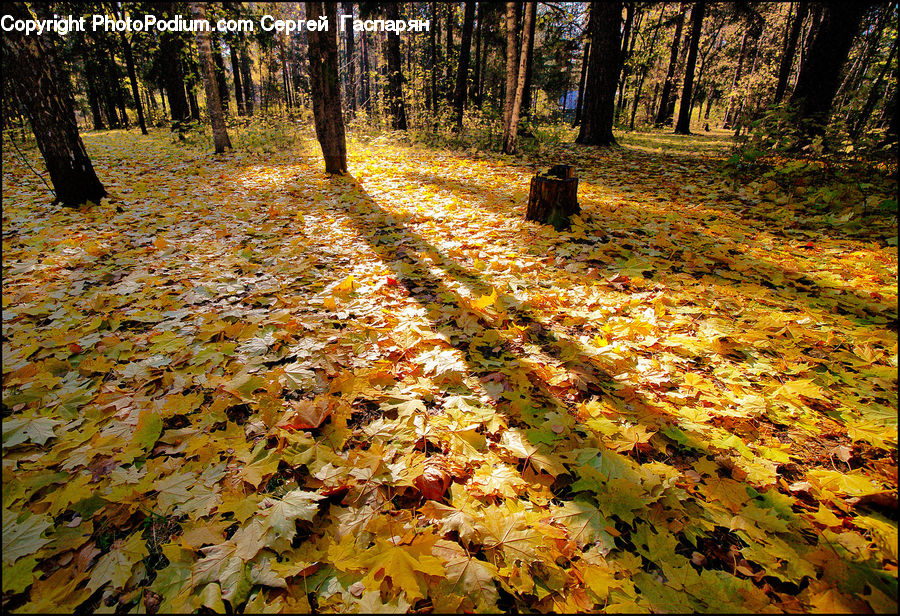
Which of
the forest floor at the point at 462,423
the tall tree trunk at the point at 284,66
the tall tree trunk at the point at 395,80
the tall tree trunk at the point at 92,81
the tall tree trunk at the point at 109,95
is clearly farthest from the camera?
the tall tree trunk at the point at 284,66

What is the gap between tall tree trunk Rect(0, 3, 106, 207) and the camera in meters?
4.50

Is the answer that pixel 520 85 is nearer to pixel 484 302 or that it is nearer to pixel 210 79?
pixel 484 302

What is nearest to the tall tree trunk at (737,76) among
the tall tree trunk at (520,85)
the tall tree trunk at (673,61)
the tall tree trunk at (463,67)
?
the tall tree trunk at (673,61)

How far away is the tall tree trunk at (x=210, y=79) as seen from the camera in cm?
767

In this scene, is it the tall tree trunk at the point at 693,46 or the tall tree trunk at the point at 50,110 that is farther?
the tall tree trunk at the point at 693,46

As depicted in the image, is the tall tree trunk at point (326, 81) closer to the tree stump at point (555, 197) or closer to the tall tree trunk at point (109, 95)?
the tree stump at point (555, 197)

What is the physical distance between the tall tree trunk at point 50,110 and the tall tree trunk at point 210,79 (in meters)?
3.72

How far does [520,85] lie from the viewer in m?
7.43

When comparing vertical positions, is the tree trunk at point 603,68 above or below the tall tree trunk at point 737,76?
below

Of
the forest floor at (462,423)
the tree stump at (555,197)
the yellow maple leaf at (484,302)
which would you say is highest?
the tree stump at (555,197)

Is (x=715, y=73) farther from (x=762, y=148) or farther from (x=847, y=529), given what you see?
(x=847, y=529)

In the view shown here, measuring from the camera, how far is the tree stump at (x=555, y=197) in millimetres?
4027

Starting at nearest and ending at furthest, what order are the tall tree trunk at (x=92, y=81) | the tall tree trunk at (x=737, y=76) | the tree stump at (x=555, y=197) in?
the tree stump at (x=555, y=197) < the tall tree trunk at (x=92, y=81) < the tall tree trunk at (x=737, y=76)

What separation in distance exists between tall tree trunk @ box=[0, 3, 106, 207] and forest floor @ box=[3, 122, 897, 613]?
172cm
